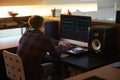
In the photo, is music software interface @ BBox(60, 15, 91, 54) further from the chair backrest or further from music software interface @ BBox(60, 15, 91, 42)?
the chair backrest

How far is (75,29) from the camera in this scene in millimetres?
3328

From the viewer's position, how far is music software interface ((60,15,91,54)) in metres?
3.14

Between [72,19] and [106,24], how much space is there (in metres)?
0.51

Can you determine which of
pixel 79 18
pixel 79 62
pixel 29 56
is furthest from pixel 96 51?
pixel 29 56

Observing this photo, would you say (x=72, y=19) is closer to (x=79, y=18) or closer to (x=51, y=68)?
(x=79, y=18)

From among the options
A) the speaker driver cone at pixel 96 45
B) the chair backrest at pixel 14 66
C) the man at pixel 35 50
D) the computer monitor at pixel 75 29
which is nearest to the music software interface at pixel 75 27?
the computer monitor at pixel 75 29

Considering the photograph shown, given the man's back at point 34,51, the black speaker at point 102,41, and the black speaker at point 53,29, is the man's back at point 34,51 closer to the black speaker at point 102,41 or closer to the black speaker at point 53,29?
the black speaker at point 102,41

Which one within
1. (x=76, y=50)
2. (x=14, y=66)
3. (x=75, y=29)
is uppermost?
(x=75, y=29)

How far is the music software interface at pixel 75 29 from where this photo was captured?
3.14 metres

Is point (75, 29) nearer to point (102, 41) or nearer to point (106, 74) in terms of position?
point (102, 41)

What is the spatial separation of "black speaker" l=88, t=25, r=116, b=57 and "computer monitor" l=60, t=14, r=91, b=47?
0.19 m

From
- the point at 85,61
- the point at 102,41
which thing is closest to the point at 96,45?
the point at 102,41

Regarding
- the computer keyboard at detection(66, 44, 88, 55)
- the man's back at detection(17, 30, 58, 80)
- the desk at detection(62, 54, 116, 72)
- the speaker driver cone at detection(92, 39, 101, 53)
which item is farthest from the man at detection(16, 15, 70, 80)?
the speaker driver cone at detection(92, 39, 101, 53)

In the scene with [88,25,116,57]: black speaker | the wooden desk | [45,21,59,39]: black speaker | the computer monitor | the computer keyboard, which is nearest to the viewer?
the wooden desk
